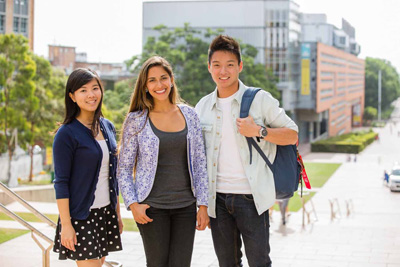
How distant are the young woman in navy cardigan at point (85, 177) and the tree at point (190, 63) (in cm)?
2349

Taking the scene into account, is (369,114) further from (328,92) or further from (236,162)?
(236,162)

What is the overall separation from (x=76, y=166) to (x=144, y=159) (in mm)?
292

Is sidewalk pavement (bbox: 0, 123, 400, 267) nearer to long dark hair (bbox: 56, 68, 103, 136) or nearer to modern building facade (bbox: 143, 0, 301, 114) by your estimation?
long dark hair (bbox: 56, 68, 103, 136)

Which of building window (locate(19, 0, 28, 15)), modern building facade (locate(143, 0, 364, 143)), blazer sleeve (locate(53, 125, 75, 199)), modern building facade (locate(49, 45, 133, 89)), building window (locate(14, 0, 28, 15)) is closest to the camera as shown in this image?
blazer sleeve (locate(53, 125, 75, 199))

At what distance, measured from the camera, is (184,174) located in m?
2.48

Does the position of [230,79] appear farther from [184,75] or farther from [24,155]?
[184,75]

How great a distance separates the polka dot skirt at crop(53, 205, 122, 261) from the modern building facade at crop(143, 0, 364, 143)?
102 feet

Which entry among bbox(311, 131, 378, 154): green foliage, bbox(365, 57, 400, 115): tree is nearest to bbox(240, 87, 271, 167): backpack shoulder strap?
bbox(311, 131, 378, 154): green foliage

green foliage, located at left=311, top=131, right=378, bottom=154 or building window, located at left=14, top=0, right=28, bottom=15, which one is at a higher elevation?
building window, located at left=14, top=0, right=28, bottom=15

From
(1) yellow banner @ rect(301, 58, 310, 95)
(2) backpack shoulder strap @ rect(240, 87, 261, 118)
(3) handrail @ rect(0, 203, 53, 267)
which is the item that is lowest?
(3) handrail @ rect(0, 203, 53, 267)

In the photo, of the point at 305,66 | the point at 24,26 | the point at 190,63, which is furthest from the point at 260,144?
the point at 305,66

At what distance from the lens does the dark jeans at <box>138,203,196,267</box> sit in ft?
8.05

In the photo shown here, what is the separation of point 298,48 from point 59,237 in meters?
36.5

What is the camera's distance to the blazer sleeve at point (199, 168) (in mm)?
2525
